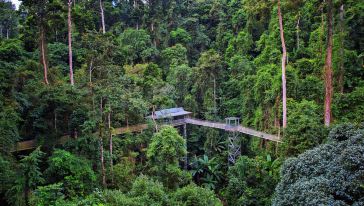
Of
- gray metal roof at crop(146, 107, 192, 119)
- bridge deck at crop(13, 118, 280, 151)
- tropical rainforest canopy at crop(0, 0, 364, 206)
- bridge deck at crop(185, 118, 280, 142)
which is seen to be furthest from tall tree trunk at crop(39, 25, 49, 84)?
bridge deck at crop(185, 118, 280, 142)

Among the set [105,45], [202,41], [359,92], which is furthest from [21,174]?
[202,41]

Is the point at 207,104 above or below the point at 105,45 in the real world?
below

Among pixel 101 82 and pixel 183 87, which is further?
pixel 183 87

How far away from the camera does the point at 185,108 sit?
2736 centimetres

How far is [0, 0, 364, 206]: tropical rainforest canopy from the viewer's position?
1111 cm

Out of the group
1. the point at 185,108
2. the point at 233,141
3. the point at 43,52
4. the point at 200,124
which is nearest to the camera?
the point at 43,52

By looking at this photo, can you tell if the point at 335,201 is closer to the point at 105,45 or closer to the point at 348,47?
the point at 105,45

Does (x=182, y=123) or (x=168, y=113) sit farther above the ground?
(x=168, y=113)

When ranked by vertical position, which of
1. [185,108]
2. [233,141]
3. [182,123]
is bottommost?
[233,141]

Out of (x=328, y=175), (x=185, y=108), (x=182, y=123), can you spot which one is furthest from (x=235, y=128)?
(x=328, y=175)

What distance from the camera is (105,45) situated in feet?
48.6

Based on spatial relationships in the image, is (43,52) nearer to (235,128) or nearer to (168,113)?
(168,113)

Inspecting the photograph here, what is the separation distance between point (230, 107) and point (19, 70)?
15698 millimetres

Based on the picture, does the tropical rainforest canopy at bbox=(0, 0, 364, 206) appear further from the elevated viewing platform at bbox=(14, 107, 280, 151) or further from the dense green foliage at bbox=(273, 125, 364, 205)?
the elevated viewing platform at bbox=(14, 107, 280, 151)
